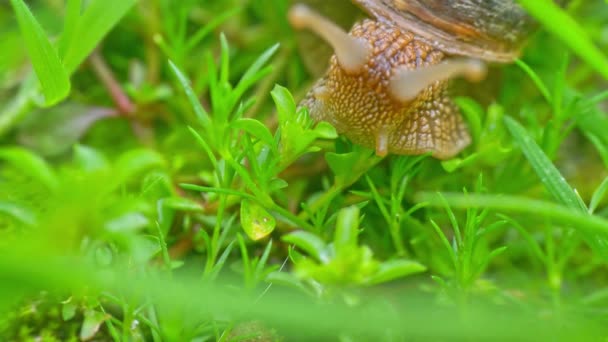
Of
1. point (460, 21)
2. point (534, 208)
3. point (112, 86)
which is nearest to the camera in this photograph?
point (534, 208)

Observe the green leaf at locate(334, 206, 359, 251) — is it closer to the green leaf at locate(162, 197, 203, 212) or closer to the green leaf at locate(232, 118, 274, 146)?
the green leaf at locate(232, 118, 274, 146)

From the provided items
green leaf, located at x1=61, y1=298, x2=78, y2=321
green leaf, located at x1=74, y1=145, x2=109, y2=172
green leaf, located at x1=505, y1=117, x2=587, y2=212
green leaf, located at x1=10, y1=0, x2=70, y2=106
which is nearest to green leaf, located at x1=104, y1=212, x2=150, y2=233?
green leaf, located at x1=74, y1=145, x2=109, y2=172

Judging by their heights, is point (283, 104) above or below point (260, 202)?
above

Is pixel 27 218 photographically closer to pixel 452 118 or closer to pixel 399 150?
pixel 399 150

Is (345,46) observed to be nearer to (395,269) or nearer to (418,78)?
(418,78)

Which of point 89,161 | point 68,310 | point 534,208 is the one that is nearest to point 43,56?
point 89,161

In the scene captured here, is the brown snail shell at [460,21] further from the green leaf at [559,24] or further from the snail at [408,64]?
the green leaf at [559,24]

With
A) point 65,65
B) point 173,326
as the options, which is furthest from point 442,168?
point 65,65
